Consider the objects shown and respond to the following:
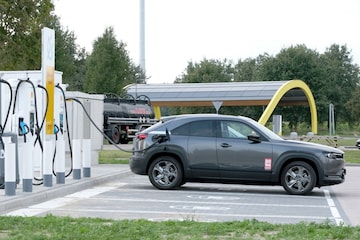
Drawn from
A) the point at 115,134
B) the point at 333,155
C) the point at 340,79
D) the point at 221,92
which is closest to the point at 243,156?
the point at 333,155

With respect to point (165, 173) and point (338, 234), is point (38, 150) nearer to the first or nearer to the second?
point (165, 173)

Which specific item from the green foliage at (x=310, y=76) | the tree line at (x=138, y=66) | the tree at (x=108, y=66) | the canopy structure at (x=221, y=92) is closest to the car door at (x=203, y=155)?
the tree line at (x=138, y=66)

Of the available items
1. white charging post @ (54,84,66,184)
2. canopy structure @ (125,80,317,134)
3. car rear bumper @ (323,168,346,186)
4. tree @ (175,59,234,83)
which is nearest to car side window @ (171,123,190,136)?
white charging post @ (54,84,66,184)

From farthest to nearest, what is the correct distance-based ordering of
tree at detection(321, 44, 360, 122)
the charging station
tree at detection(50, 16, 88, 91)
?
tree at detection(321, 44, 360, 122), tree at detection(50, 16, 88, 91), the charging station

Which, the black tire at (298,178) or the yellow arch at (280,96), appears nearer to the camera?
the black tire at (298,178)

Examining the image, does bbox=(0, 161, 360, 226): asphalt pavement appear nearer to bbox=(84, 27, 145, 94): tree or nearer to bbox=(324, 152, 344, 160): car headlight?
bbox=(324, 152, 344, 160): car headlight

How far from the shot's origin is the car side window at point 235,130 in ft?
49.9

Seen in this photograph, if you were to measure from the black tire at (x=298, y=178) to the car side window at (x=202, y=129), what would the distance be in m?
1.78

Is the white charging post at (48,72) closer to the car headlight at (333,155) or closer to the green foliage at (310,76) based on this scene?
the car headlight at (333,155)

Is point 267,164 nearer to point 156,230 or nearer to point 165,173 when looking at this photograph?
point 165,173

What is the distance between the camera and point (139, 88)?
54.4 meters

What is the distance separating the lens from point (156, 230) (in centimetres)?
879

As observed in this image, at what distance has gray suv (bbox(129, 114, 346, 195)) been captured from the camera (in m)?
14.9

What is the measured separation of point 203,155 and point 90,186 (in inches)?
103
